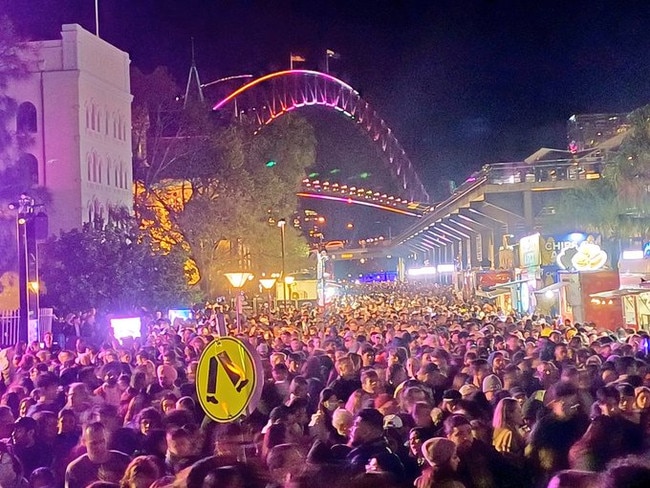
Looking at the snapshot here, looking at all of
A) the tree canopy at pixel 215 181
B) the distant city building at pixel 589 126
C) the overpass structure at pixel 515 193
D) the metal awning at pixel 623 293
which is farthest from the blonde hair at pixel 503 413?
the distant city building at pixel 589 126

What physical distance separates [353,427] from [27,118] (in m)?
39.2

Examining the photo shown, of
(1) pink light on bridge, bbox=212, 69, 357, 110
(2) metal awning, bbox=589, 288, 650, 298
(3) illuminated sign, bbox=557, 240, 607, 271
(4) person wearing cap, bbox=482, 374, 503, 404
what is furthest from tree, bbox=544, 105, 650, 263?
(4) person wearing cap, bbox=482, 374, 503, 404

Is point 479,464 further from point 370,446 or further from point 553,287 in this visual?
point 553,287

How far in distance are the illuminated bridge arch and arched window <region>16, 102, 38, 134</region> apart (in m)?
15.6

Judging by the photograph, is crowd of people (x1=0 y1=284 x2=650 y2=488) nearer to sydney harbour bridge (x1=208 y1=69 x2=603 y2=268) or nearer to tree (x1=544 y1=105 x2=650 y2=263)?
tree (x1=544 y1=105 x2=650 y2=263)

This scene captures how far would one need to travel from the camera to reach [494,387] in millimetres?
11227

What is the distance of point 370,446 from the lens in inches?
303

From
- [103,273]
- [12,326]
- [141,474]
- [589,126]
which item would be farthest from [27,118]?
[589,126]

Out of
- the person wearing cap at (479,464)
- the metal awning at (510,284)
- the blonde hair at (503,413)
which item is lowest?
the person wearing cap at (479,464)

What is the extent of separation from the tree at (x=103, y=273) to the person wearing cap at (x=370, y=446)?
2959 cm

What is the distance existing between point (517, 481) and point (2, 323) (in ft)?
89.9

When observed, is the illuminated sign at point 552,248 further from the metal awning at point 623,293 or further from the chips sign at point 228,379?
the chips sign at point 228,379

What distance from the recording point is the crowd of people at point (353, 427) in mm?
6781

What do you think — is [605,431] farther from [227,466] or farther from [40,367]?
[40,367]
